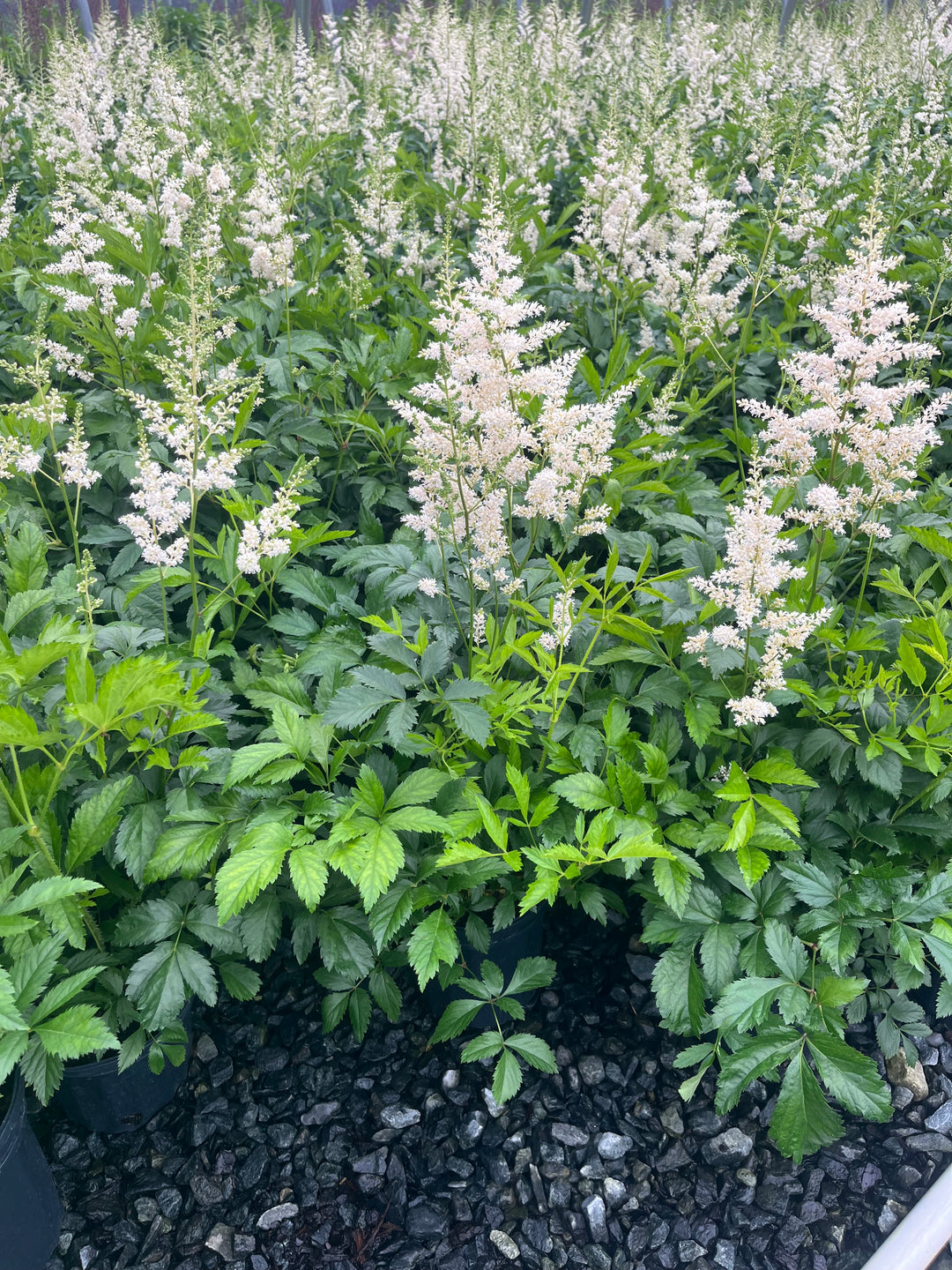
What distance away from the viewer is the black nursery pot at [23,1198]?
1750 mm

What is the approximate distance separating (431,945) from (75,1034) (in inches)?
28.1

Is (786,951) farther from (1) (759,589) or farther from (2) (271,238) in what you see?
(2) (271,238)

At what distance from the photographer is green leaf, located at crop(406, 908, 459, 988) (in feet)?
6.28

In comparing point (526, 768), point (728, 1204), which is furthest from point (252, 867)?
point (728, 1204)

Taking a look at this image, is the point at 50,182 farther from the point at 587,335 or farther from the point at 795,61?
the point at 795,61

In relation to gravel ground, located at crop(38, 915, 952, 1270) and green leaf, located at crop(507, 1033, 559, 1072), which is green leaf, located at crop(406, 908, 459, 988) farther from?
gravel ground, located at crop(38, 915, 952, 1270)


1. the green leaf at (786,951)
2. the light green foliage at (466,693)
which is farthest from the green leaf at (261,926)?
the green leaf at (786,951)

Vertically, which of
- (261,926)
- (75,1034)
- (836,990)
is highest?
(75,1034)

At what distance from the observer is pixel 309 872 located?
1779 mm

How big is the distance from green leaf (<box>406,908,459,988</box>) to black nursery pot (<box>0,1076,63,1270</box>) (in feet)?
2.72

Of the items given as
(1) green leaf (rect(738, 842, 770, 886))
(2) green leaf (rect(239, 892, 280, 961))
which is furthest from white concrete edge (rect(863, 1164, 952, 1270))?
(2) green leaf (rect(239, 892, 280, 961))

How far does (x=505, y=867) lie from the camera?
78.8 inches

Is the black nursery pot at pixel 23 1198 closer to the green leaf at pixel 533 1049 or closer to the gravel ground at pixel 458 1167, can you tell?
the gravel ground at pixel 458 1167

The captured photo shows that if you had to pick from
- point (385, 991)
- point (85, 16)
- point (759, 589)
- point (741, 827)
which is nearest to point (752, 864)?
point (741, 827)
